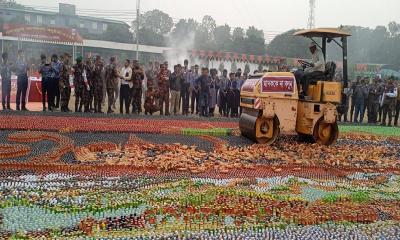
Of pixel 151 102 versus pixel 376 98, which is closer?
pixel 151 102

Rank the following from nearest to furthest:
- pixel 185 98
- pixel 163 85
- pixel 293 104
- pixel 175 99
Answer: pixel 293 104
pixel 163 85
pixel 175 99
pixel 185 98

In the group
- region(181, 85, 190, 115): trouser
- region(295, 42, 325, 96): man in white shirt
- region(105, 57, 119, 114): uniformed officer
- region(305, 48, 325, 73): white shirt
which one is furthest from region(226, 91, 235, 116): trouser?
region(305, 48, 325, 73): white shirt

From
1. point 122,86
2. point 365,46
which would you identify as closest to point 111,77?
point 122,86

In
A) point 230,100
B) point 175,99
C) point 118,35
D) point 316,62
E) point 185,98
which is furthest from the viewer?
point 118,35

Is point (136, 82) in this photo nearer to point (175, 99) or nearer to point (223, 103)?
point (175, 99)

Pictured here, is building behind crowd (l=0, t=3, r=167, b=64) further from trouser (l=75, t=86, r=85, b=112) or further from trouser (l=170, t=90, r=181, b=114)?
trouser (l=75, t=86, r=85, b=112)

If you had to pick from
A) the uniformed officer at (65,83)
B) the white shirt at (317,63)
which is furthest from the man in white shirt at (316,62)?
the uniformed officer at (65,83)

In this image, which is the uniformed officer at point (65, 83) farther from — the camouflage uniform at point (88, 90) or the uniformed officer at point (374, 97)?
the uniformed officer at point (374, 97)

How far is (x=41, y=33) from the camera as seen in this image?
3195cm

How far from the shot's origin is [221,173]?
696 cm

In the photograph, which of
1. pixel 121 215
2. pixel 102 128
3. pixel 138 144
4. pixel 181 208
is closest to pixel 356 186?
pixel 181 208

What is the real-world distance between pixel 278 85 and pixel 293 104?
1.93 ft

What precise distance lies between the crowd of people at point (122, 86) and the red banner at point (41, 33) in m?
16.7

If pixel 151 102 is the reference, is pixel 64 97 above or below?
above
